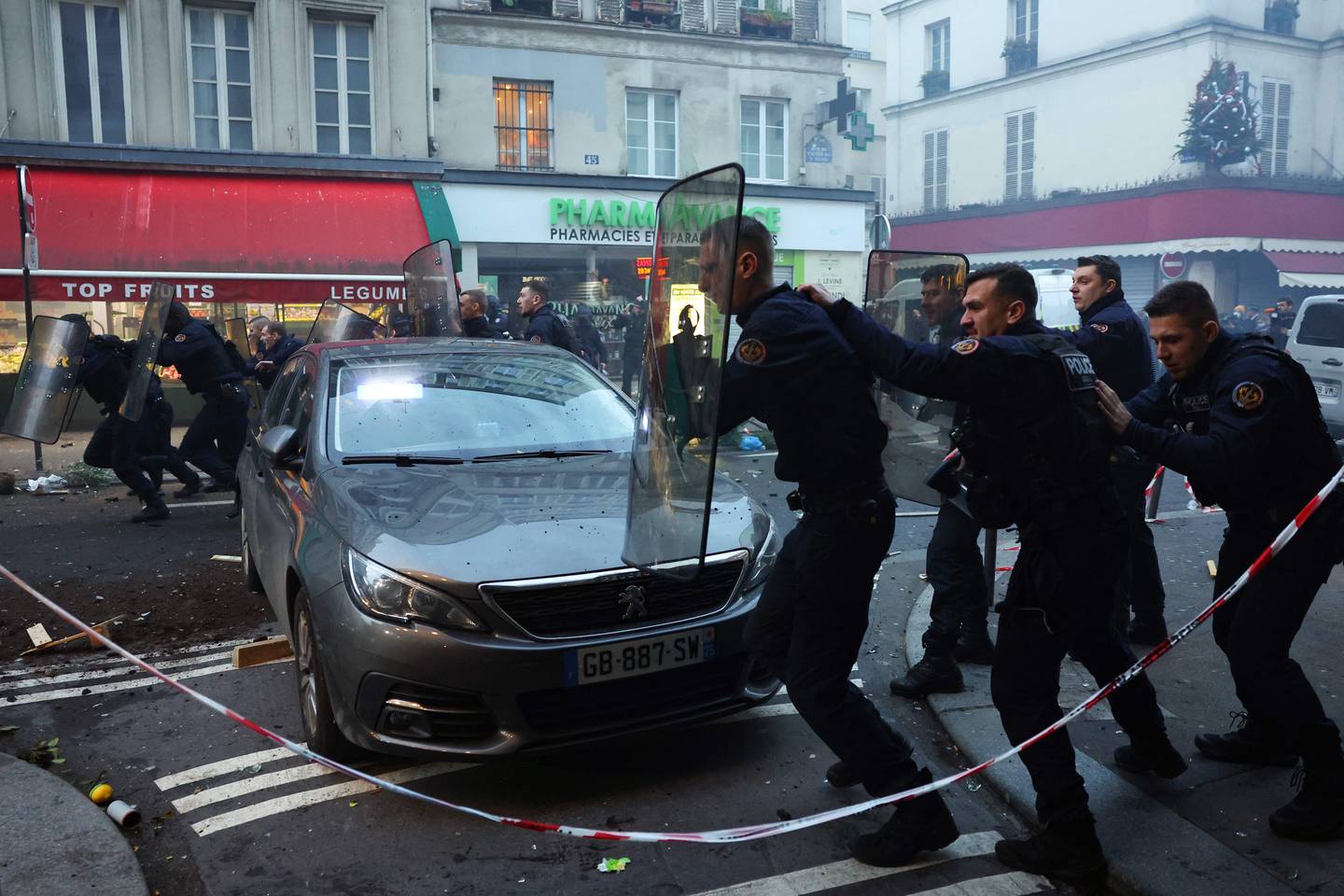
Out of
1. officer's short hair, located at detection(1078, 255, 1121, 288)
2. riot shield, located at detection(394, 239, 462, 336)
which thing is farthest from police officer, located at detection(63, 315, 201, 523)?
officer's short hair, located at detection(1078, 255, 1121, 288)

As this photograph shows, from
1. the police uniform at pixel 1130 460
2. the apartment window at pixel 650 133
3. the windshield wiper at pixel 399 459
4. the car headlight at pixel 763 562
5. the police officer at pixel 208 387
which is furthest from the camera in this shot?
the apartment window at pixel 650 133

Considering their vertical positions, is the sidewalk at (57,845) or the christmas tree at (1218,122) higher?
the christmas tree at (1218,122)

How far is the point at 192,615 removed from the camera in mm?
6277

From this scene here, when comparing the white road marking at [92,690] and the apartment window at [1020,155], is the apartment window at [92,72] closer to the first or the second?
the white road marking at [92,690]

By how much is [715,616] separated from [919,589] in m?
2.97

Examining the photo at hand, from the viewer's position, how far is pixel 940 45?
37.0m

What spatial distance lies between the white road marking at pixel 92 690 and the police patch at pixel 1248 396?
436 centimetres

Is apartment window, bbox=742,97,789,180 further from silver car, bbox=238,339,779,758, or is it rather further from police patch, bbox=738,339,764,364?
police patch, bbox=738,339,764,364

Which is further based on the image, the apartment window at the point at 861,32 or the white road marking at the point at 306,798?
the apartment window at the point at 861,32

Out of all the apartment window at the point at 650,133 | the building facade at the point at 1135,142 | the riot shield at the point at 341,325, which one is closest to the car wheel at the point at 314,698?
the riot shield at the point at 341,325

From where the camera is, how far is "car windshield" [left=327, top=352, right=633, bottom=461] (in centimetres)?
479

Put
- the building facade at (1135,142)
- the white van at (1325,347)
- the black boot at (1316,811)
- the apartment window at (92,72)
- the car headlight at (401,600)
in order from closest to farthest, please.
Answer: the black boot at (1316,811) → the car headlight at (401,600) → the white van at (1325,347) → the apartment window at (92,72) → the building facade at (1135,142)

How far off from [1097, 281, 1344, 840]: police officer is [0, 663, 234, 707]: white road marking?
4.15 meters

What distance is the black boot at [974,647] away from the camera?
16.4ft
